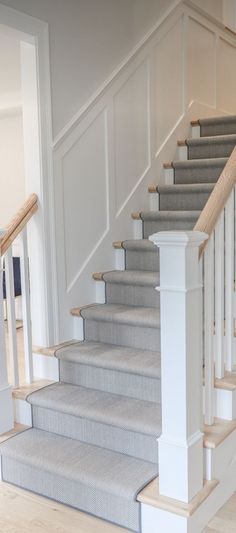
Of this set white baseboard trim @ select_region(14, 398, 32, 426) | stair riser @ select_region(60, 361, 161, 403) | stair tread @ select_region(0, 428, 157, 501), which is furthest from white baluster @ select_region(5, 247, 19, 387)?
stair tread @ select_region(0, 428, 157, 501)

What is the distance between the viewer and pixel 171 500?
80.6 inches

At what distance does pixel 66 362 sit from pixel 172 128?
7.39 ft

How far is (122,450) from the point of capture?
2.43 m

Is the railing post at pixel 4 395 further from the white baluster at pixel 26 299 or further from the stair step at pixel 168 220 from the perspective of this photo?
the stair step at pixel 168 220

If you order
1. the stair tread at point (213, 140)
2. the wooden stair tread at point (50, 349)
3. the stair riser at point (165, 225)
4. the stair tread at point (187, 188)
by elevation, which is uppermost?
the stair tread at point (213, 140)

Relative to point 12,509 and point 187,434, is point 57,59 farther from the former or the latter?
point 12,509

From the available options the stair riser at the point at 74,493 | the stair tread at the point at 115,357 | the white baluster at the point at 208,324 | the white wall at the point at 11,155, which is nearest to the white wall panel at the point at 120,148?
the stair tread at the point at 115,357

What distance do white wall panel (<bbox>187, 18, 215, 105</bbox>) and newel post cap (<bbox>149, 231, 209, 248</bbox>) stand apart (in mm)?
2926

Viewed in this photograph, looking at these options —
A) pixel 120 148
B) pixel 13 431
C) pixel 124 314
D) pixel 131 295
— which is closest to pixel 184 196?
pixel 120 148

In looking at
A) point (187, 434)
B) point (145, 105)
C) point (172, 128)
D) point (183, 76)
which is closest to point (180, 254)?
point (187, 434)

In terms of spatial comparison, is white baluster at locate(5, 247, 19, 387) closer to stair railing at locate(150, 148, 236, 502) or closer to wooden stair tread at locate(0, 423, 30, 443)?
wooden stair tread at locate(0, 423, 30, 443)

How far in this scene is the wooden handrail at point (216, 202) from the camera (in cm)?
215

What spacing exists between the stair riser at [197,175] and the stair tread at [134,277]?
994mm

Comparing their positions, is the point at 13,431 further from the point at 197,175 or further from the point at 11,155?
the point at 11,155
